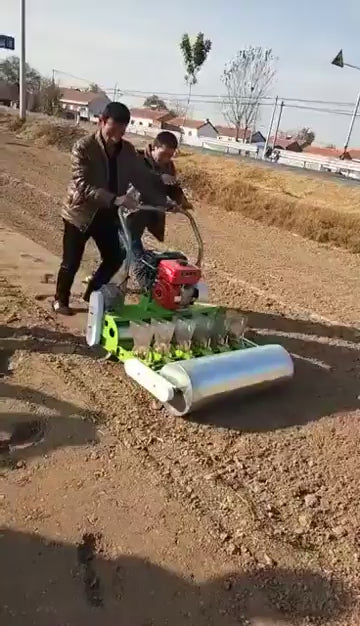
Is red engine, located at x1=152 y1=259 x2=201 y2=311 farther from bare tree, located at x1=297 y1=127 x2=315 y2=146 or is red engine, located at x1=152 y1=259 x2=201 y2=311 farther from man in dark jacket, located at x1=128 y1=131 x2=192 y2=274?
bare tree, located at x1=297 y1=127 x2=315 y2=146

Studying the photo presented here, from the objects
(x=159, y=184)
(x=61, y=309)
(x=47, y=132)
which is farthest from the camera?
(x=47, y=132)

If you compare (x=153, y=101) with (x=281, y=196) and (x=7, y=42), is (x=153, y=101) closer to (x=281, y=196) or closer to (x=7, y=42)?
(x=7, y=42)

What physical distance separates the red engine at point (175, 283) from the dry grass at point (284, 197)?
20.7 feet

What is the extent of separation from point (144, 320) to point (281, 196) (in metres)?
9.10

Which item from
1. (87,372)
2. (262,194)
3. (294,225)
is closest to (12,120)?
(262,194)

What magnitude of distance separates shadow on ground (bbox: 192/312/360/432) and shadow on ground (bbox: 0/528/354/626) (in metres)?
1.40

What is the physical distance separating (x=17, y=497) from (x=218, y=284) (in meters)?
4.62

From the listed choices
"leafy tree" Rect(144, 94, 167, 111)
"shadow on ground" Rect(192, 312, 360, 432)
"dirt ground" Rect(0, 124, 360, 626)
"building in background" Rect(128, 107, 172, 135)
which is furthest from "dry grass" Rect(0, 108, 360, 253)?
"building in background" Rect(128, 107, 172, 135)

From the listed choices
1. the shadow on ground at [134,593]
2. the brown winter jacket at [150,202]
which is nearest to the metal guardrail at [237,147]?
the brown winter jacket at [150,202]

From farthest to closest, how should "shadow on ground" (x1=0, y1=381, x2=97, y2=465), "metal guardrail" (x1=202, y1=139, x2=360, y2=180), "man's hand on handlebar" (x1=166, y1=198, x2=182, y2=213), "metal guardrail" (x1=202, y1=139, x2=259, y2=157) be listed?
1. "metal guardrail" (x1=202, y1=139, x2=259, y2=157)
2. "metal guardrail" (x1=202, y1=139, x2=360, y2=180)
3. "man's hand on handlebar" (x1=166, y1=198, x2=182, y2=213)
4. "shadow on ground" (x1=0, y1=381, x2=97, y2=465)

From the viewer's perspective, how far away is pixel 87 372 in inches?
189

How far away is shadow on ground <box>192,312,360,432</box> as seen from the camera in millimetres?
4340

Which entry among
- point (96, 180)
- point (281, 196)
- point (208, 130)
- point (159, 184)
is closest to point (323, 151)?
point (208, 130)

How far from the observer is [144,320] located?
4844mm
